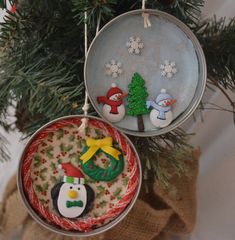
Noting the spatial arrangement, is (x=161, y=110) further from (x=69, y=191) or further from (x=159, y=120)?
(x=69, y=191)

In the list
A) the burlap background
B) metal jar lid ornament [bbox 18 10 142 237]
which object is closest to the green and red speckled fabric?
metal jar lid ornament [bbox 18 10 142 237]

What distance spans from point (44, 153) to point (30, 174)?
0.03m

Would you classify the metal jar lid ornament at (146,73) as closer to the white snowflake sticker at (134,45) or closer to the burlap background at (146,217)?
the white snowflake sticker at (134,45)

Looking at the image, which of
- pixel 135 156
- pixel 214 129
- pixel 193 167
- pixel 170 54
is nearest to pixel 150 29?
pixel 170 54

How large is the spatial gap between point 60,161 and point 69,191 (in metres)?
0.03

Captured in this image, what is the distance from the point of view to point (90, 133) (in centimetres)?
47

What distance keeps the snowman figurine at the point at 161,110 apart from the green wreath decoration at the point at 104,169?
5 centimetres

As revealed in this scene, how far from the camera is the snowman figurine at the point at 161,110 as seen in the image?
0.46 meters

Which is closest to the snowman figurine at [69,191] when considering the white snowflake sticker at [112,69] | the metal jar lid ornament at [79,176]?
the metal jar lid ornament at [79,176]

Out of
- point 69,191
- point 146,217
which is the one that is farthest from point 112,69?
point 146,217

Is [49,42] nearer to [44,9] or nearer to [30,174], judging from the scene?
[44,9]

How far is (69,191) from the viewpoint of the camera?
456mm

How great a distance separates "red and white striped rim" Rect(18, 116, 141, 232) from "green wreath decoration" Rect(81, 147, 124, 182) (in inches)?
0.5

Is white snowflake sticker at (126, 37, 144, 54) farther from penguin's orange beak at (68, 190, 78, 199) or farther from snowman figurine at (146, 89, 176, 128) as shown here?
penguin's orange beak at (68, 190, 78, 199)
